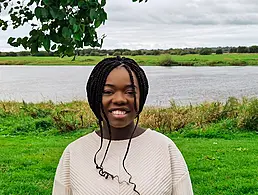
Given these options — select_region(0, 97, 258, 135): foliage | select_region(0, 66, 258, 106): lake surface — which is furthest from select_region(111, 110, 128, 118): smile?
select_region(0, 97, 258, 135): foliage

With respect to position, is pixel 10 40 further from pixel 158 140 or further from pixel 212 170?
pixel 212 170

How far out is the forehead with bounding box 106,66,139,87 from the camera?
165 centimetres

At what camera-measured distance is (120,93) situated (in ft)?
5.41

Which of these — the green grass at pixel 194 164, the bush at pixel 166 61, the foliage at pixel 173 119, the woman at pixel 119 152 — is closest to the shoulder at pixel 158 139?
the woman at pixel 119 152

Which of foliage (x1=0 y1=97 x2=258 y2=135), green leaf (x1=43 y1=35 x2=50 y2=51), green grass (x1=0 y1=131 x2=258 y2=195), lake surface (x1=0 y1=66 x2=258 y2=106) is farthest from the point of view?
lake surface (x1=0 y1=66 x2=258 y2=106)

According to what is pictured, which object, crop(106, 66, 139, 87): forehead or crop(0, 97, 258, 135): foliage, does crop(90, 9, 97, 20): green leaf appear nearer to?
crop(106, 66, 139, 87): forehead

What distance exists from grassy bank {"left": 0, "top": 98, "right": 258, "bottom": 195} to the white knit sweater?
150 inches

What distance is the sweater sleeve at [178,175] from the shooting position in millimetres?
1676

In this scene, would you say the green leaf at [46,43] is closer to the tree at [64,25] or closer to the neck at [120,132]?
the tree at [64,25]

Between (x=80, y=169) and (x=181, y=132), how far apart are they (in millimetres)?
8724

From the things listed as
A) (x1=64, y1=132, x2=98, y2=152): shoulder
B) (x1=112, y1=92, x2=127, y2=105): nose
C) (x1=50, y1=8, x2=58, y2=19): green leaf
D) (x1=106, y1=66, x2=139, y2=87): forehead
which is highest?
(x1=50, y1=8, x2=58, y2=19): green leaf

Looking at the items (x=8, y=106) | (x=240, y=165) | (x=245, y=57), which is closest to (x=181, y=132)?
(x=240, y=165)

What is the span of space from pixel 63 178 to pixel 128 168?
0.80ft

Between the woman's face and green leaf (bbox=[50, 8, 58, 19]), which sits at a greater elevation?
green leaf (bbox=[50, 8, 58, 19])
